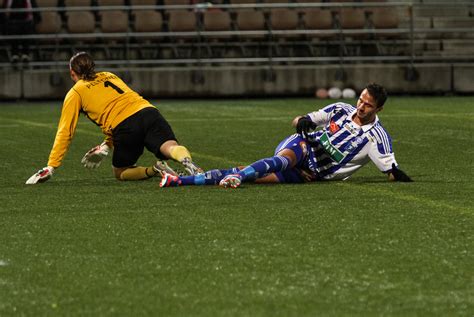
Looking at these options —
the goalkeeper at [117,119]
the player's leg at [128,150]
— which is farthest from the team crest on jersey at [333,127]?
the player's leg at [128,150]

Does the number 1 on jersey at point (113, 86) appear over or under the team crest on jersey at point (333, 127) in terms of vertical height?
over

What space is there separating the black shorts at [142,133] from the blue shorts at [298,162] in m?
1.04

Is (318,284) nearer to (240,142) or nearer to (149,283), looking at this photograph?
(149,283)

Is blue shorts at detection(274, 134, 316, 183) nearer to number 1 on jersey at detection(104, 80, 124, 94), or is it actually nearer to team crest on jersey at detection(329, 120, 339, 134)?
team crest on jersey at detection(329, 120, 339, 134)

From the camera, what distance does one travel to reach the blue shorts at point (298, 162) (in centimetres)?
1042

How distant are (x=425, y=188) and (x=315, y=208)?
1606 mm

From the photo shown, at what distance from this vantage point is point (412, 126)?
1716 cm

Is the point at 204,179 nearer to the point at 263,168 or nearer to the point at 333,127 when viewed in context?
the point at 263,168

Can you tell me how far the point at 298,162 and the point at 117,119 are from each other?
1.65 m

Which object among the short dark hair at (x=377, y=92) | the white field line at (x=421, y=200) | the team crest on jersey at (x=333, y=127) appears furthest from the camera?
the team crest on jersey at (x=333, y=127)

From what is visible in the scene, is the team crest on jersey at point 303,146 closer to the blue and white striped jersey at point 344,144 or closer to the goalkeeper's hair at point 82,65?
the blue and white striped jersey at point 344,144

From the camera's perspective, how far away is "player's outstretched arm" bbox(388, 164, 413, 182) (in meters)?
10.5

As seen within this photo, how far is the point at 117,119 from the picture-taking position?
11.0m

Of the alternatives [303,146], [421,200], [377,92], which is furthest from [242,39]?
[421,200]
